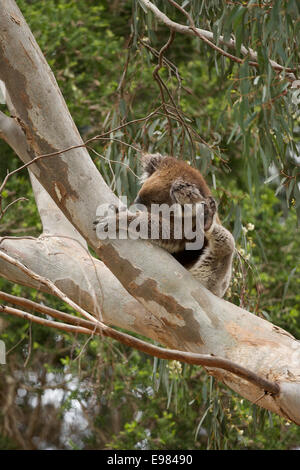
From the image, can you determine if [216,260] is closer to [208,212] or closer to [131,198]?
[208,212]

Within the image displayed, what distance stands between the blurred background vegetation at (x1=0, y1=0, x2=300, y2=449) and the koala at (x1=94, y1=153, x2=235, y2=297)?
47 cm

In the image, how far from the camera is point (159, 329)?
253 cm

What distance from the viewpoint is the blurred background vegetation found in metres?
4.06

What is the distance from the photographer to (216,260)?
10.0ft

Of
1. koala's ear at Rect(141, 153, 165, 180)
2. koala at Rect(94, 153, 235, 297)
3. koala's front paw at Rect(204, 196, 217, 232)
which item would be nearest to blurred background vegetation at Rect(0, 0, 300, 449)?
koala's ear at Rect(141, 153, 165, 180)

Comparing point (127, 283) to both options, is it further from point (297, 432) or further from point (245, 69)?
point (297, 432)

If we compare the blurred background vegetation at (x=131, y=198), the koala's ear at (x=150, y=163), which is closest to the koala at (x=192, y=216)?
the koala's ear at (x=150, y=163)

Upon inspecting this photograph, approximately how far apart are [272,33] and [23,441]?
5928 millimetres

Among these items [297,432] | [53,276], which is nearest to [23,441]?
[297,432]

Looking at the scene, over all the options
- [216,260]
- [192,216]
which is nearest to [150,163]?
[192,216]

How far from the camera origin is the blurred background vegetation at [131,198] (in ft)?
13.3

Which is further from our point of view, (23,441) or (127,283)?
(23,441)

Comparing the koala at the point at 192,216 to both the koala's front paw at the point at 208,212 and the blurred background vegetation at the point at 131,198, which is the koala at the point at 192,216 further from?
the blurred background vegetation at the point at 131,198

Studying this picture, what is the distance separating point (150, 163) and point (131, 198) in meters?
0.60
